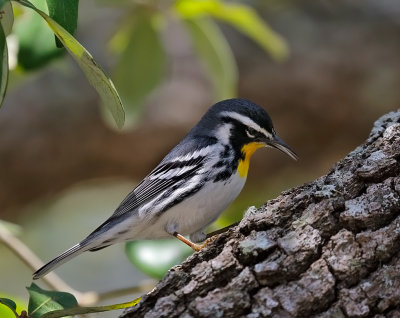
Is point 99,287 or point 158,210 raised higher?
point 99,287

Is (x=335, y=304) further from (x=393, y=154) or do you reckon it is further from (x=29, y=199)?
(x=29, y=199)

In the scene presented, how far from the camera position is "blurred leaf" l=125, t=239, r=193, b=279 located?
3.06 m

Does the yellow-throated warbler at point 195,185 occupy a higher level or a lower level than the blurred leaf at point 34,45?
lower

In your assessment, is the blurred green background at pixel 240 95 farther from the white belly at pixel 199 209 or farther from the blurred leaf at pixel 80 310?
the blurred leaf at pixel 80 310

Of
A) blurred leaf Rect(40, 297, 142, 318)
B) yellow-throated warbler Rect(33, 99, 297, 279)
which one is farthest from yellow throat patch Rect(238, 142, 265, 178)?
blurred leaf Rect(40, 297, 142, 318)

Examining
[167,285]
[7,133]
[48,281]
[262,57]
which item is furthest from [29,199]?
[167,285]

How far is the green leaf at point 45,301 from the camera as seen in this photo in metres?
2.03

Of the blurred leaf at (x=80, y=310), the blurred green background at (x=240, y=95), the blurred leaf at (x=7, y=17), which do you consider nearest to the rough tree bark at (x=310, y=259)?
the blurred leaf at (x=80, y=310)

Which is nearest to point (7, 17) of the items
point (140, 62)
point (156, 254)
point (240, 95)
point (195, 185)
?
point (195, 185)

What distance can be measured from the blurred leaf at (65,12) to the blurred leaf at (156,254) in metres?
1.45

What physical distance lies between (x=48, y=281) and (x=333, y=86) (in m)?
3.77

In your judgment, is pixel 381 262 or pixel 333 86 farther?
pixel 333 86

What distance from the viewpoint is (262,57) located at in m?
6.38

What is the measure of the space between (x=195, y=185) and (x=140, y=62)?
2.44 feet
